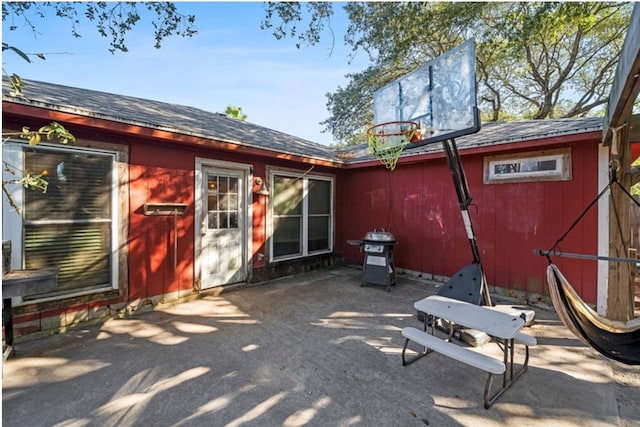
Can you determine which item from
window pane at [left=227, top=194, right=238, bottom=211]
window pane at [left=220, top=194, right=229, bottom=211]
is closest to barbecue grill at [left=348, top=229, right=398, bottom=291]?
window pane at [left=227, top=194, right=238, bottom=211]

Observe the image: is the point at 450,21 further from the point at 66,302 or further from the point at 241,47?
the point at 66,302

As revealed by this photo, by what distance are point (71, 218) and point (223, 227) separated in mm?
1952

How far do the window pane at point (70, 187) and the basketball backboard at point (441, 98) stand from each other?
3.69m

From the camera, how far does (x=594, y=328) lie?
7.70 feet

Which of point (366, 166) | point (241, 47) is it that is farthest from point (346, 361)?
point (241, 47)

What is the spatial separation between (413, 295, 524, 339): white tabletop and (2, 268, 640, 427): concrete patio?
479 mm

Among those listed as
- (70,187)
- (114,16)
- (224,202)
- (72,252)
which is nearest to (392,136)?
(224,202)

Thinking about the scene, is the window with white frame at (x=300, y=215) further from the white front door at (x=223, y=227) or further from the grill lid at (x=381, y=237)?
the grill lid at (x=381, y=237)

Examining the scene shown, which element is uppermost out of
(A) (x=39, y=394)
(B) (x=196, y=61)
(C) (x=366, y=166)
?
(B) (x=196, y=61)

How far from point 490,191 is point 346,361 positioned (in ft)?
12.2

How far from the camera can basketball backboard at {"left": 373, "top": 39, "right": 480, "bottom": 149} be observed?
9.91 feet

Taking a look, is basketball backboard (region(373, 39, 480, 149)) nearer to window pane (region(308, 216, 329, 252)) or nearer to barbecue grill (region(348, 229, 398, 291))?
barbecue grill (region(348, 229, 398, 291))

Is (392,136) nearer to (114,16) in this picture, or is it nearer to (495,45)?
(114,16)

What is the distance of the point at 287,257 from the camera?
5785 mm
